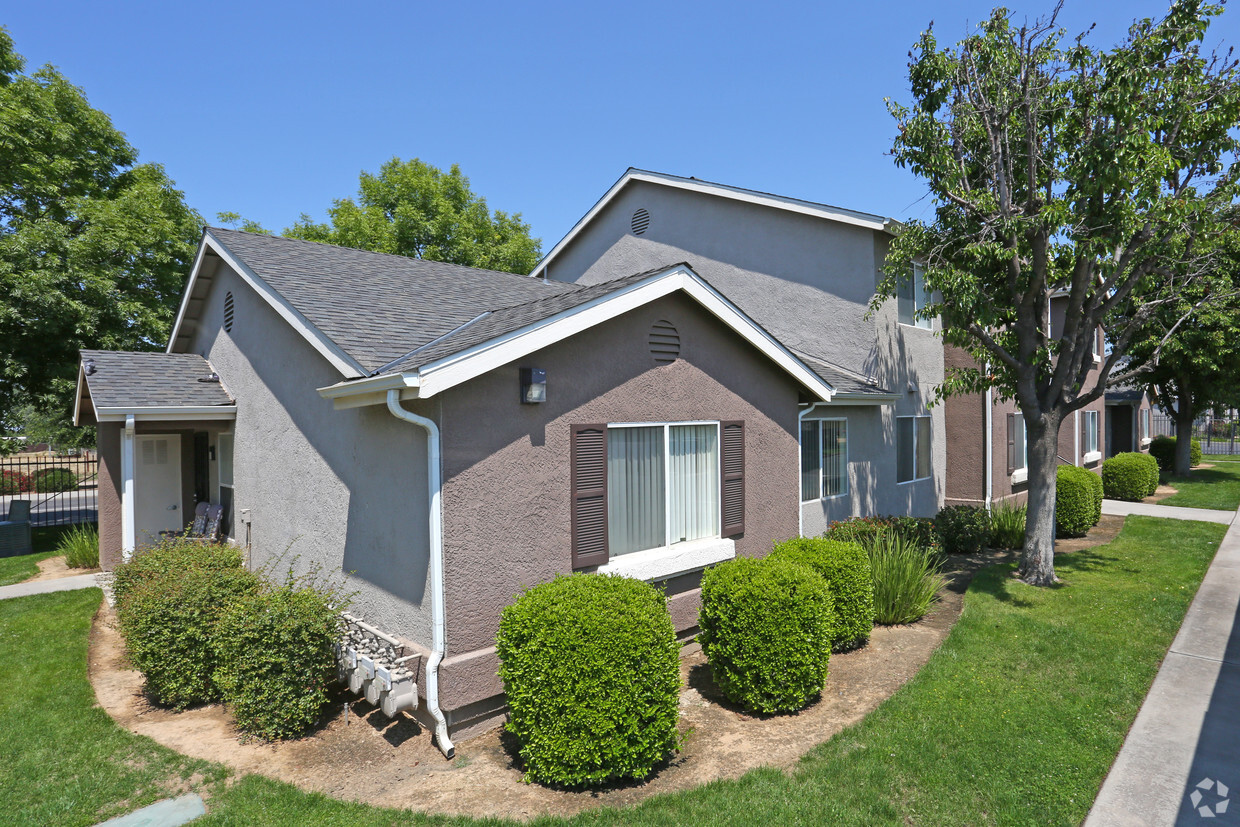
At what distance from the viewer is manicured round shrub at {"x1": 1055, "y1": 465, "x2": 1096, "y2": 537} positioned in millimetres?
13523

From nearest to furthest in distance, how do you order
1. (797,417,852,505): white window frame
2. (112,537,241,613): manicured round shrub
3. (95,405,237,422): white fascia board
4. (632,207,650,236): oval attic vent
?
(112,537,241,613): manicured round shrub
(95,405,237,422): white fascia board
(797,417,852,505): white window frame
(632,207,650,236): oval attic vent

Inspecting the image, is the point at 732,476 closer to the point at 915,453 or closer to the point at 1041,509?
the point at 1041,509

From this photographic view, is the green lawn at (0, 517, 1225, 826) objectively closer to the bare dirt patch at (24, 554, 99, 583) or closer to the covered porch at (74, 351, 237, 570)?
the covered porch at (74, 351, 237, 570)

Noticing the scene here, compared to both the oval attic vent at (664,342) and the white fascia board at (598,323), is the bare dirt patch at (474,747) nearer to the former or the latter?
the white fascia board at (598,323)

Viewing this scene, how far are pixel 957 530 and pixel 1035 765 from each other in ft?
27.6

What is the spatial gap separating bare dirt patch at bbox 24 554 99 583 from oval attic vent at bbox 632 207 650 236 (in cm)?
1307

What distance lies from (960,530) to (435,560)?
1106 cm

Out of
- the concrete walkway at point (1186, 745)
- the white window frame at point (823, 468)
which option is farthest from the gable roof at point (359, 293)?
the concrete walkway at point (1186, 745)

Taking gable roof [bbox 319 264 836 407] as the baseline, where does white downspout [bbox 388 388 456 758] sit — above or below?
below

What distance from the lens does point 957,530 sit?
1272cm

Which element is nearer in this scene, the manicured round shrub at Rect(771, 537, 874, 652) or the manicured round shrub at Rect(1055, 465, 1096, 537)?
the manicured round shrub at Rect(771, 537, 874, 652)

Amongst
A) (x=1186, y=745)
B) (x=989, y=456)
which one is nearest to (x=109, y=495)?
(x=1186, y=745)

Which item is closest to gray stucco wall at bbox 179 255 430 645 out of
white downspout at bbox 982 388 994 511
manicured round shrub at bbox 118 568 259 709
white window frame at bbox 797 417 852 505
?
manicured round shrub at bbox 118 568 259 709

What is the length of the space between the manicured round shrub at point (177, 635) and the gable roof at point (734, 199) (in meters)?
10.7
